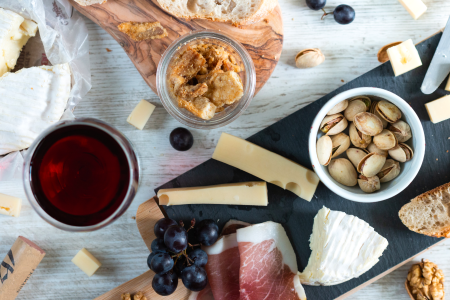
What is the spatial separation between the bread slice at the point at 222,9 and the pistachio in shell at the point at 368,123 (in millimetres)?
418

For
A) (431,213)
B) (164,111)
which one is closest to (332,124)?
(431,213)

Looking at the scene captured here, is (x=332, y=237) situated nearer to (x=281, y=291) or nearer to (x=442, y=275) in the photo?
(x=281, y=291)

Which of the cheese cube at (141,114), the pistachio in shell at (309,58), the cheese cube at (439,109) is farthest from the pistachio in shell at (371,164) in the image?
the cheese cube at (141,114)

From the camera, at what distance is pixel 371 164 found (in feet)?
3.26

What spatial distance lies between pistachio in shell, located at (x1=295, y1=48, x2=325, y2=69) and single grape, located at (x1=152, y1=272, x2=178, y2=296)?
2.59 feet

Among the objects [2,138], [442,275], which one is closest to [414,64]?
[442,275]

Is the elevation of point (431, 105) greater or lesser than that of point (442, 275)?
greater

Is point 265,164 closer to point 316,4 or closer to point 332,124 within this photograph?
point 332,124

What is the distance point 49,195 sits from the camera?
924mm

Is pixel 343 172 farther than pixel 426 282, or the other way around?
pixel 426 282

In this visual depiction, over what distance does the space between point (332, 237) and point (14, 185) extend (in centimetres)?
112

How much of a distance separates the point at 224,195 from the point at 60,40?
0.74m

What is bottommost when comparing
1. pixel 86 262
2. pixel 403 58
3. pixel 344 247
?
pixel 86 262

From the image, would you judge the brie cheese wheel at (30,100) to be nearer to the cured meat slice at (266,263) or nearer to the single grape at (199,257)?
the single grape at (199,257)
